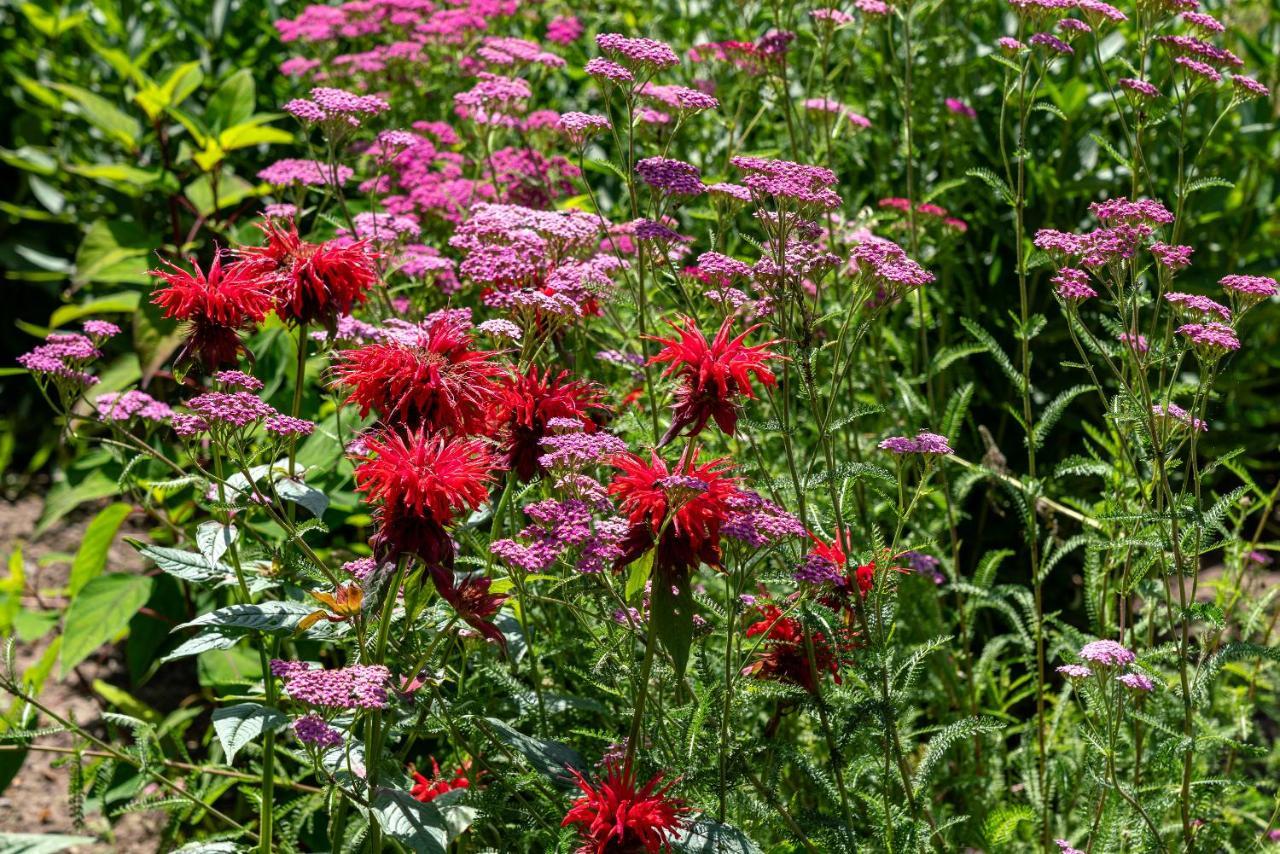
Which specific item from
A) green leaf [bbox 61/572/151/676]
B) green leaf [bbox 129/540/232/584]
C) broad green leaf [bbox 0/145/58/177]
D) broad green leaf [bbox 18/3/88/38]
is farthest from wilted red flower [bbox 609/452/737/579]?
broad green leaf [bbox 18/3/88/38]

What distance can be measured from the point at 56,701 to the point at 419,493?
107 inches

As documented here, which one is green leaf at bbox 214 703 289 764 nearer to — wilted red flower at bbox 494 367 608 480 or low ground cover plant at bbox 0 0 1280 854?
low ground cover plant at bbox 0 0 1280 854

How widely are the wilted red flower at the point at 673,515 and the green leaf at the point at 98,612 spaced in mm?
1763

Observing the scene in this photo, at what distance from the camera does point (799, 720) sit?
256cm

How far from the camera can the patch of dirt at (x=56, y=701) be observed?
3.38 m

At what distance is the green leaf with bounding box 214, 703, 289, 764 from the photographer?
5.87 feet

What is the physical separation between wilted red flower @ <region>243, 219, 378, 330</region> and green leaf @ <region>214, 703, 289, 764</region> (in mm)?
567

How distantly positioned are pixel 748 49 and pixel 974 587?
116cm

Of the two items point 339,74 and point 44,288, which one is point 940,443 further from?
point 44,288

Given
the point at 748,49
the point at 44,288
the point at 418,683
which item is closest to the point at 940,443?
the point at 418,683

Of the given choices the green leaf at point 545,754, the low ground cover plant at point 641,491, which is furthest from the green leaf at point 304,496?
the green leaf at point 545,754

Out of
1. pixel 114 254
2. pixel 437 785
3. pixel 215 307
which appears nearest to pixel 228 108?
pixel 114 254

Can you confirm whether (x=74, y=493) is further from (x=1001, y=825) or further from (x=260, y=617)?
(x=1001, y=825)

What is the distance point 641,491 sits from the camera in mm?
1693
